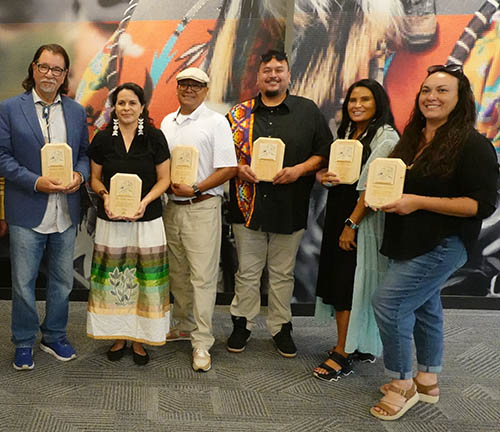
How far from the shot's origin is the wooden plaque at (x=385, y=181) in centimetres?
185

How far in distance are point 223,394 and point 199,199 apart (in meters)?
1.01

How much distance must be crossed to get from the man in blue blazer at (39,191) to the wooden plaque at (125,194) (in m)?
0.23

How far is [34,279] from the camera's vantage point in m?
2.37

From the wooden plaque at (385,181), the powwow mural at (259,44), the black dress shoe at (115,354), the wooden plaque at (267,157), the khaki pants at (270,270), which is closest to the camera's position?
the wooden plaque at (385,181)

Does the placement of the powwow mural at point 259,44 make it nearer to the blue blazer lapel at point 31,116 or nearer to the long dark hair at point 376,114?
the long dark hair at point 376,114

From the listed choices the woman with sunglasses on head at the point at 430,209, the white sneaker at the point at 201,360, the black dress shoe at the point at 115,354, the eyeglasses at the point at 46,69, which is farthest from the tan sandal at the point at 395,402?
the eyeglasses at the point at 46,69

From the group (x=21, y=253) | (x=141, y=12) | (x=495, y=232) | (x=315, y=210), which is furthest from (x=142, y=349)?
(x=495, y=232)

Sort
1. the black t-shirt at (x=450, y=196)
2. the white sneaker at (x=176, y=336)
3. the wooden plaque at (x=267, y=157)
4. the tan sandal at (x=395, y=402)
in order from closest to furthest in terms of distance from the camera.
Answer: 1. the black t-shirt at (x=450, y=196)
2. the tan sandal at (x=395, y=402)
3. the wooden plaque at (x=267, y=157)
4. the white sneaker at (x=176, y=336)

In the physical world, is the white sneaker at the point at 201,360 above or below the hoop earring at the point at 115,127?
below

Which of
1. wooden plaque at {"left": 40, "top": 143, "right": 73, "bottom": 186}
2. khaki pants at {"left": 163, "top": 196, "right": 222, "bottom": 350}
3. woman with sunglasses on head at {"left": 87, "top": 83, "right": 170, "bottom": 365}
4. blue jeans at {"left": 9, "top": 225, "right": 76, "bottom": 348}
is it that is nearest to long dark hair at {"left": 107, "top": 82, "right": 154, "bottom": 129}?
woman with sunglasses on head at {"left": 87, "top": 83, "right": 170, "bottom": 365}

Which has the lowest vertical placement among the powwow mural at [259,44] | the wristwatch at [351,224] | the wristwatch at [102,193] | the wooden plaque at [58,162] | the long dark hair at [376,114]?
the wristwatch at [351,224]

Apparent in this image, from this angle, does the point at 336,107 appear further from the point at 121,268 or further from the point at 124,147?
the point at 121,268

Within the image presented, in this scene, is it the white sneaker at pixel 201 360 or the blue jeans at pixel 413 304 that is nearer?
the blue jeans at pixel 413 304

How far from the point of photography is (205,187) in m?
2.38
